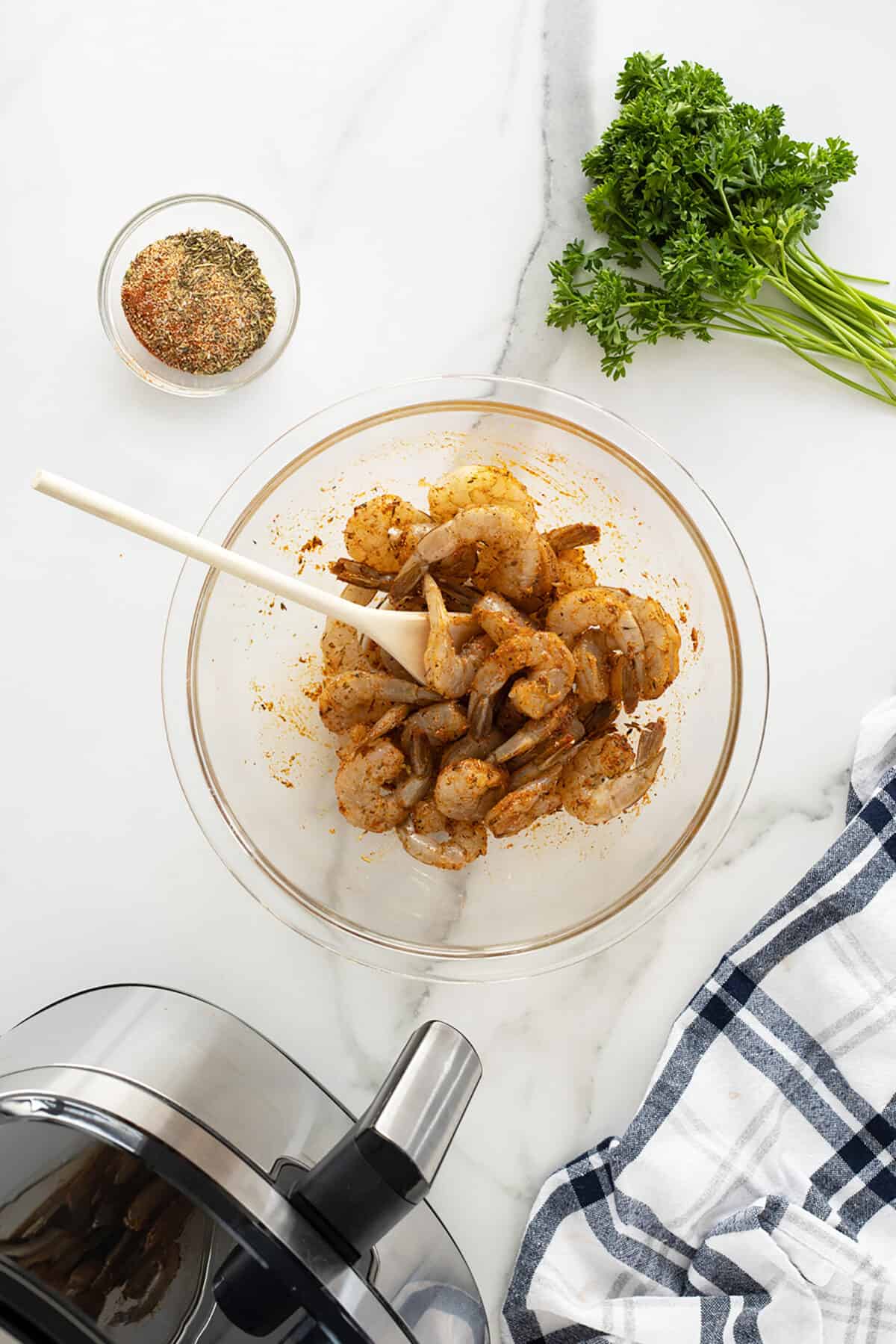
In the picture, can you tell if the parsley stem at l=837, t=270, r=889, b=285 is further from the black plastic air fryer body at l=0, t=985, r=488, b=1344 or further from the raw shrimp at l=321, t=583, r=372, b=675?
the black plastic air fryer body at l=0, t=985, r=488, b=1344

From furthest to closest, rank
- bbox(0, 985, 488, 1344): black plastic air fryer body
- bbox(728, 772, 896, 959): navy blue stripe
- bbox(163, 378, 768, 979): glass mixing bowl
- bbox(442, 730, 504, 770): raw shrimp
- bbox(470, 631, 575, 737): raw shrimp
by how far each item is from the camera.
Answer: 1. bbox(728, 772, 896, 959): navy blue stripe
2. bbox(163, 378, 768, 979): glass mixing bowl
3. bbox(442, 730, 504, 770): raw shrimp
4. bbox(470, 631, 575, 737): raw shrimp
5. bbox(0, 985, 488, 1344): black plastic air fryer body

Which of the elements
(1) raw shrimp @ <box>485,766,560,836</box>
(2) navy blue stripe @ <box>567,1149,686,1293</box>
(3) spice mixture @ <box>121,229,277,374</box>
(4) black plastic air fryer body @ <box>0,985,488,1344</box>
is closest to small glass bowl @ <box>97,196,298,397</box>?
(3) spice mixture @ <box>121,229,277,374</box>

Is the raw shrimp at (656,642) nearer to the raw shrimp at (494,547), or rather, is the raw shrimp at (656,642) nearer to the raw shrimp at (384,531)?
the raw shrimp at (494,547)

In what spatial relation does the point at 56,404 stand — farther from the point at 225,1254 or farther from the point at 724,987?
the point at 724,987

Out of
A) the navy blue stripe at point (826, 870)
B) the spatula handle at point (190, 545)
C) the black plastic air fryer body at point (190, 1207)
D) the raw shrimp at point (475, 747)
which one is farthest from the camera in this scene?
the navy blue stripe at point (826, 870)

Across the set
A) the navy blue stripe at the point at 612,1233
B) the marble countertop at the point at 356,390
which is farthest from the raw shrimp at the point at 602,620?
the navy blue stripe at the point at 612,1233

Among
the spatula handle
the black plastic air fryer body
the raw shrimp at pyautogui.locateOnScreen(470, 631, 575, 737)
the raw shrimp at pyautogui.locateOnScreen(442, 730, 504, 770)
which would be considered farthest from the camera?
the raw shrimp at pyautogui.locateOnScreen(442, 730, 504, 770)

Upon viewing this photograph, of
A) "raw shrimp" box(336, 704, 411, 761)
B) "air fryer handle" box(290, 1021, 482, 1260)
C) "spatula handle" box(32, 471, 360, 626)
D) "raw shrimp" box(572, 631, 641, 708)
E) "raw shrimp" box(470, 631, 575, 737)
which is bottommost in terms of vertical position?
"air fryer handle" box(290, 1021, 482, 1260)

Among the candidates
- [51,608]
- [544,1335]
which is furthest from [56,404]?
[544,1335]
